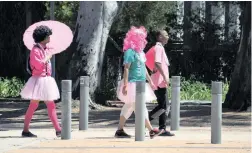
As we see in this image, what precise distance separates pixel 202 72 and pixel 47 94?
22.6 meters

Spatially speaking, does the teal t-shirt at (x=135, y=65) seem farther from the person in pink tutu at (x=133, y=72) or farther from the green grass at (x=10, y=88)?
the green grass at (x=10, y=88)

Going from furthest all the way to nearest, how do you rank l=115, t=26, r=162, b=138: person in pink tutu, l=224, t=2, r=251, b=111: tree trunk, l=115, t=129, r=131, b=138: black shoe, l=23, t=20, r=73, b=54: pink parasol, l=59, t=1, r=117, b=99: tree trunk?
l=59, t=1, r=117, b=99: tree trunk
l=224, t=2, r=251, b=111: tree trunk
l=23, t=20, r=73, b=54: pink parasol
l=115, t=129, r=131, b=138: black shoe
l=115, t=26, r=162, b=138: person in pink tutu

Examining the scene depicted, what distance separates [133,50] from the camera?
1193 cm

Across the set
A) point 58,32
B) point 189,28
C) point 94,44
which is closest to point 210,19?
point 189,28

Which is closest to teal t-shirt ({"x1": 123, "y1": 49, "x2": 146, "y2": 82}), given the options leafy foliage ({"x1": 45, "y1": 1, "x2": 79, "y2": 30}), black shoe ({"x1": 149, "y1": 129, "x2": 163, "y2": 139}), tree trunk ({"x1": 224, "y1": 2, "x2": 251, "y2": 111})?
black shoe ({"x1": 149, "y1": 129, "x2": 163, "y2": 139})

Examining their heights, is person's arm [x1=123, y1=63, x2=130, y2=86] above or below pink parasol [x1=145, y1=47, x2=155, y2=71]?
below

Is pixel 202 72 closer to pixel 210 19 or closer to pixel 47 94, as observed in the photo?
pixel 210 19

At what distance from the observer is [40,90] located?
1192 centimetres

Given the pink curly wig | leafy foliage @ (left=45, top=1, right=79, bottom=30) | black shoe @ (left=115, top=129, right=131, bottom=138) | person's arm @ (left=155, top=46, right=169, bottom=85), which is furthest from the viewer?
leafy foliage @ (left=45, top=1, right=79, bottom=30)

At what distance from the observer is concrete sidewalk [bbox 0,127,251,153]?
10.3 m

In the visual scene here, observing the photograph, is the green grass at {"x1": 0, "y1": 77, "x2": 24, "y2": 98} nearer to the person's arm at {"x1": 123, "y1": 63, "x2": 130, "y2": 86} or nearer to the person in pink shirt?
the person in pink shirt

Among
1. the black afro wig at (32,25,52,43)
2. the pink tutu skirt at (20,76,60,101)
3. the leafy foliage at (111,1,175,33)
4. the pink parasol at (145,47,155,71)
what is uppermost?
the leafy foliage at (111,1,175,33)

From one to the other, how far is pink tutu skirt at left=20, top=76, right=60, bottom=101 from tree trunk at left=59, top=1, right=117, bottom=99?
25.1 feet

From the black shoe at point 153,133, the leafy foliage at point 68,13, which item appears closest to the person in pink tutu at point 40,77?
the black shoe at point 153,133
